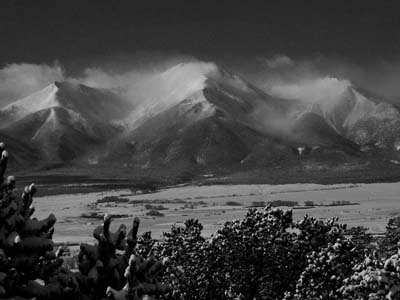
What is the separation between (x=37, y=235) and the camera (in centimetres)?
1009

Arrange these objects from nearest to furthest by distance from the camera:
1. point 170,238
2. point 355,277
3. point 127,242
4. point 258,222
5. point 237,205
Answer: point 127,242 → point 355,277 → point 258,222 → point 170,238 → point 237,205

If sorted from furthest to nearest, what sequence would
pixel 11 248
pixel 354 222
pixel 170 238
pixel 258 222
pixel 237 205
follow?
pixel 237 205 < pixel 354 222 < pixel 170 238 < pixel 258 222 < pixel 11 248

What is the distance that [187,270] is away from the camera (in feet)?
73.0

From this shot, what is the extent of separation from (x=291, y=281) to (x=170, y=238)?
16.8ft

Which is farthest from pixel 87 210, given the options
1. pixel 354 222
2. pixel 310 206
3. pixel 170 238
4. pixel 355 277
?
pixel 355 277

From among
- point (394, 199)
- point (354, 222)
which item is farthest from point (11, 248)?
point (394, 199)

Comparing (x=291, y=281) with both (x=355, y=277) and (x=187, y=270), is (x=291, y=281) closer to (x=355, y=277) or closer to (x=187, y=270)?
(x=187, y=270)

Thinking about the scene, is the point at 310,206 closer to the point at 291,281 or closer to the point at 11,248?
the point at 291,281

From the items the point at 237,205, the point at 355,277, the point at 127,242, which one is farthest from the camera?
the point at 237,205

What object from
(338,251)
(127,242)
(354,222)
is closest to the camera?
(127,242)

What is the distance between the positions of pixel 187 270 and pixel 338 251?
643 cm

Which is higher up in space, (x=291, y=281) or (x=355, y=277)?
(x=355, y=277)

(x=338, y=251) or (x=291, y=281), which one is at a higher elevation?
(x=338, y=251)

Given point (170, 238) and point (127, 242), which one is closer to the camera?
point (127, 242)
